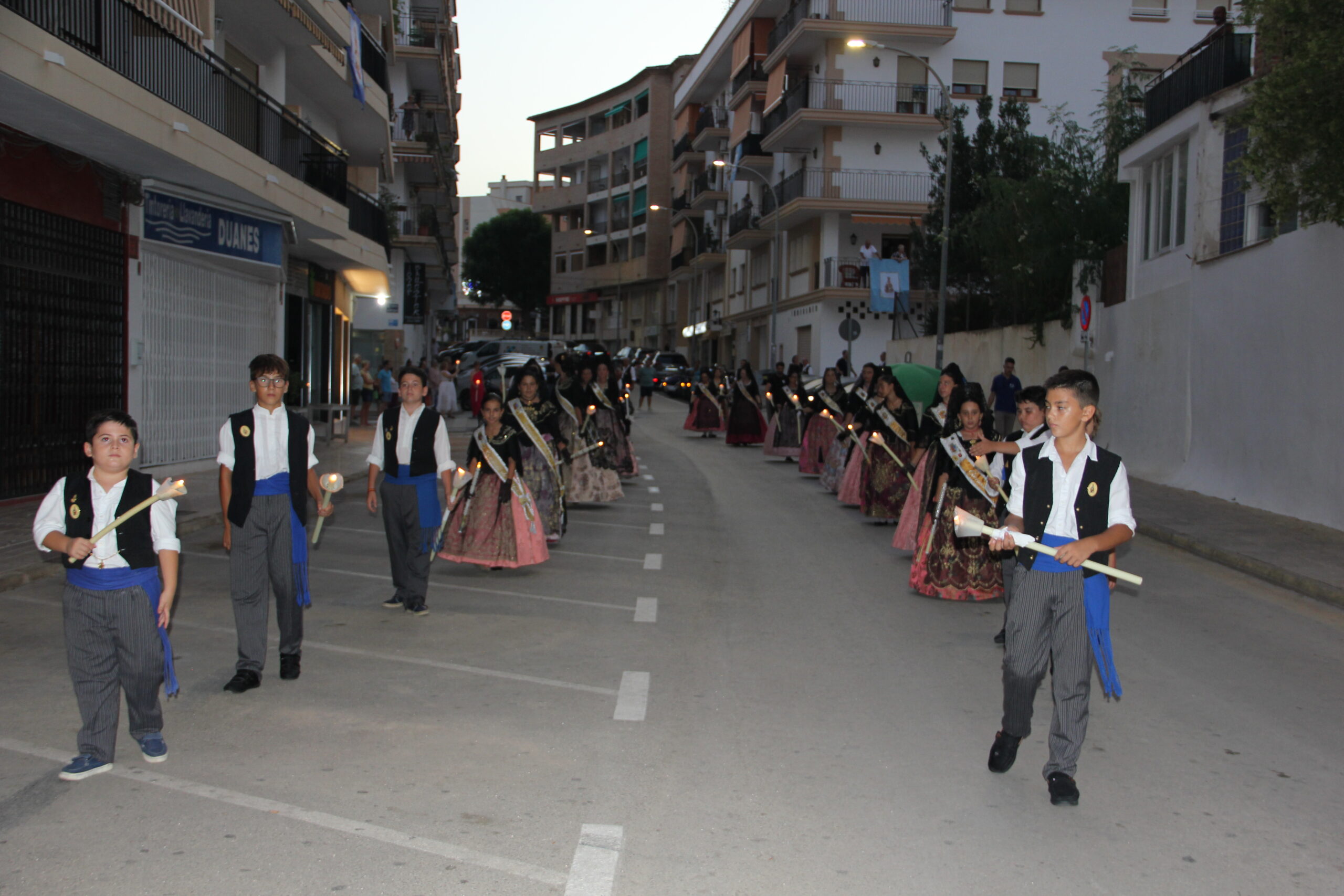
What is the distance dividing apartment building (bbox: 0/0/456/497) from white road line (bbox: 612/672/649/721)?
801 cm

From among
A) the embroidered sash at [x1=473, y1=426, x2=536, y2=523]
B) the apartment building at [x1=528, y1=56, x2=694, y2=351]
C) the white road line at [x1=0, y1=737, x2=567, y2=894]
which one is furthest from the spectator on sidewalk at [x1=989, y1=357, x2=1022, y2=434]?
the apartment building at [x1=528, y1=56, x2=694, y2=351]

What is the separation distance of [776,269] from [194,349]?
30.6 meters

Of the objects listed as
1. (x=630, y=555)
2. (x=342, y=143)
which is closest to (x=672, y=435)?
(x=342, y=143)

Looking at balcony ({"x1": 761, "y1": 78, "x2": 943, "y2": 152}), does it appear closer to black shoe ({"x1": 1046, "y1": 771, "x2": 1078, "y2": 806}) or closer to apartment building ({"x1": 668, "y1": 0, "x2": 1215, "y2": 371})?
apartment building ({"x1": 668, "y1": 0, "x2": 1215, "y2": 371})

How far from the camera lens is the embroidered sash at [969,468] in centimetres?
814

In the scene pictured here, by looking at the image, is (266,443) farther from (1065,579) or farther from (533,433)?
(533,433)

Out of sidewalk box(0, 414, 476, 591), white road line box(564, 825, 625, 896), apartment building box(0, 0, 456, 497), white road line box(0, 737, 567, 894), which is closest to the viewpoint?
white road line box(564, 825, 625, 896)

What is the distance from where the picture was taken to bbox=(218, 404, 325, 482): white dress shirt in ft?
21.1

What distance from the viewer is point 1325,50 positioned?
10.7 meters

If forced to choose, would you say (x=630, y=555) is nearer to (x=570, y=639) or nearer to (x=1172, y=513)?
(x=570, y=639)

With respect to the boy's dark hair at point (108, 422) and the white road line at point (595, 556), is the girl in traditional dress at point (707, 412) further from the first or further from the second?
the boy's dark hair at point (108, 422)

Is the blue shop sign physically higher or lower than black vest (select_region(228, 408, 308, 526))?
higher

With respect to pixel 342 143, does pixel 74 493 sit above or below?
below

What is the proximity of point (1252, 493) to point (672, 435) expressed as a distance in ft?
55.6
